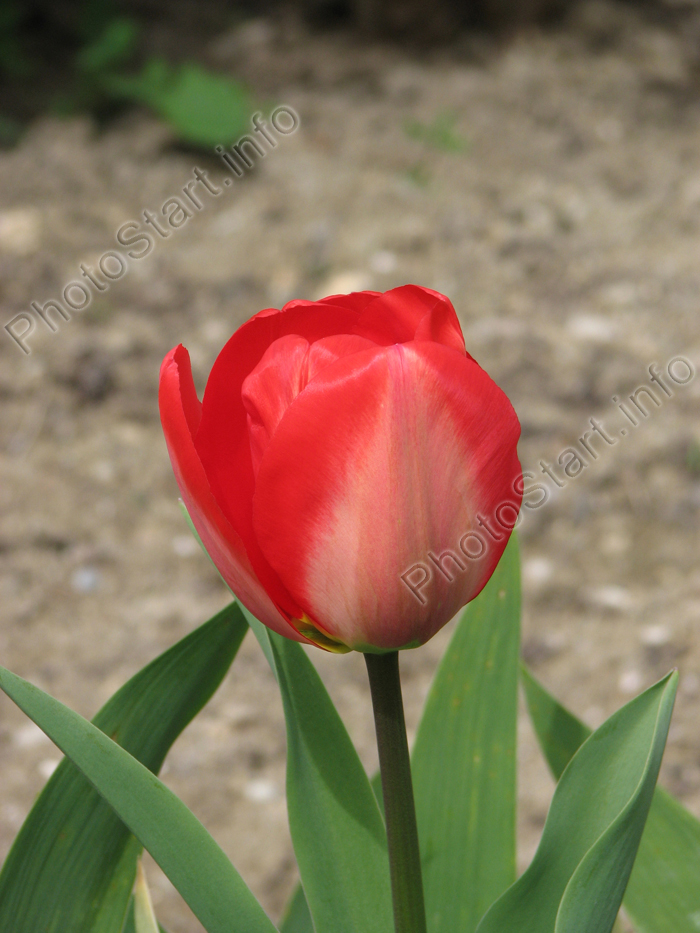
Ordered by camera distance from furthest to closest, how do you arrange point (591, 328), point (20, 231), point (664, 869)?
point (20, 231)
point (591, 328)
point (664, 869)

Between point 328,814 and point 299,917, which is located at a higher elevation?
point 328,814

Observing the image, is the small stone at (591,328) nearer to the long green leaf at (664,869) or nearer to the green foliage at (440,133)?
the green foliage at (440,133)

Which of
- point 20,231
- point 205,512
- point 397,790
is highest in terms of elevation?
point 205,512

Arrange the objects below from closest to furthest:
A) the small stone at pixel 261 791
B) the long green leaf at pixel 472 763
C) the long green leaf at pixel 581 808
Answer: the long green leaf at pixel 581 808, the long green leaf at pixel 472 763, the small stone at pixel 261 791

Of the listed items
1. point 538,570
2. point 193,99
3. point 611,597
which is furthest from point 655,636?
point 193,99

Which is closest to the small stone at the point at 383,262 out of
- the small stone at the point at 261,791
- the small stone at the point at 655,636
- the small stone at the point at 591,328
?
the small stone at the point at 591,328

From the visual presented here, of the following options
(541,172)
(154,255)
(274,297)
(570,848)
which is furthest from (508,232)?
(570,848)

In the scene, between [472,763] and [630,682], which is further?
[630,682]

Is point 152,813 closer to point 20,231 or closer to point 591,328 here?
point 591,328
